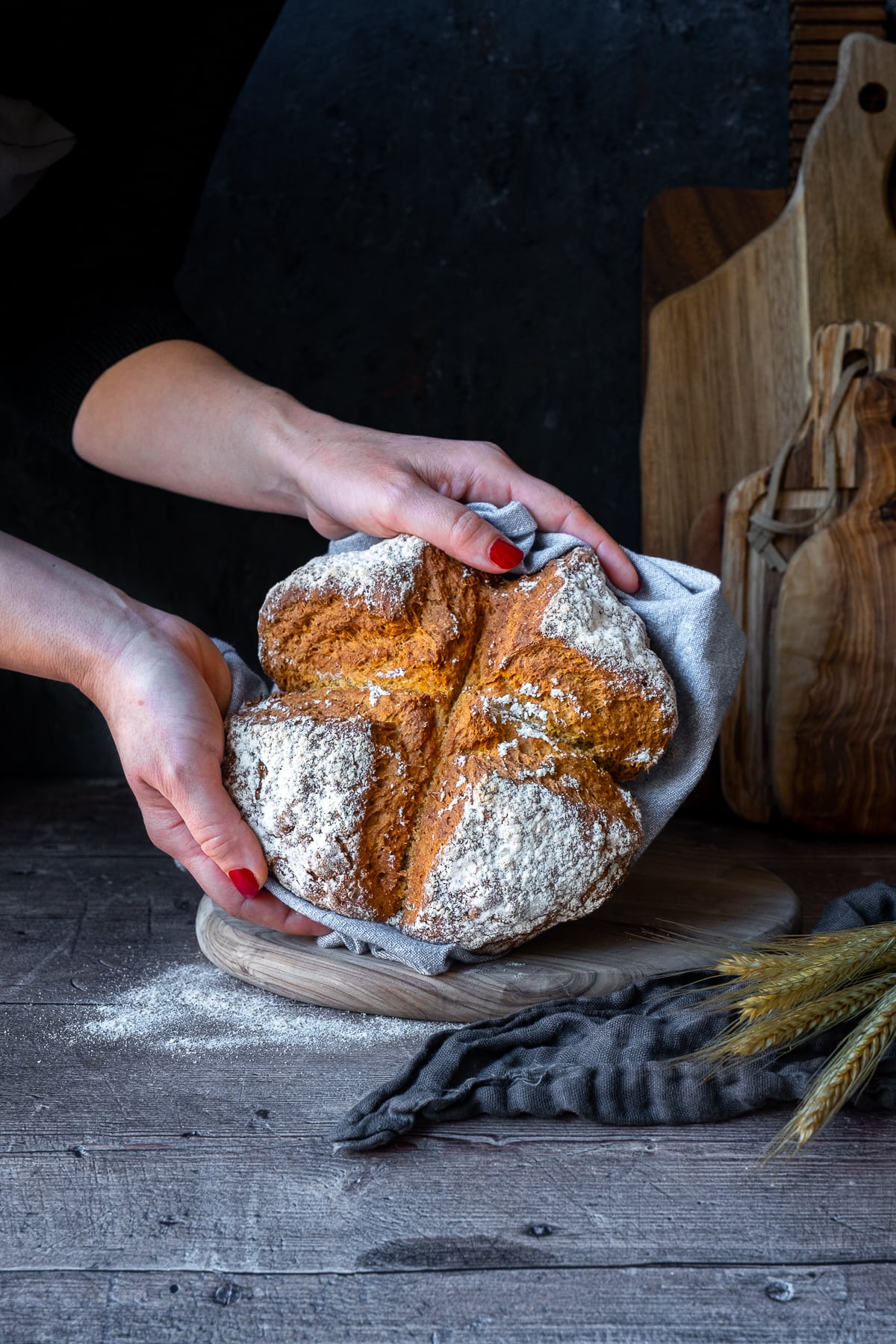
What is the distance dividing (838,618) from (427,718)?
1.02 meters

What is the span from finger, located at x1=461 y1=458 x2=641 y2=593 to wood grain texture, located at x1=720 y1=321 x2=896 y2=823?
0.67 metres

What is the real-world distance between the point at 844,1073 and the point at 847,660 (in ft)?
4.19

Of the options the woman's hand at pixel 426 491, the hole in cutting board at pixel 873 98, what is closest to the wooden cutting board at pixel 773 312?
the hole in cutting board at pixel 873 98

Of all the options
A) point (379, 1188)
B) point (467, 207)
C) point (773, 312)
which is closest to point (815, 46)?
point (773, 312)

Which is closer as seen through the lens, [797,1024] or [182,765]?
[797,1024]

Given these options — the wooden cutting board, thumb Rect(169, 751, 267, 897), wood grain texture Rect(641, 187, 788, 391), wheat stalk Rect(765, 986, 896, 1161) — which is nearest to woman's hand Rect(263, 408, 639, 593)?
thumb Rect(169, 751, 267, 897)

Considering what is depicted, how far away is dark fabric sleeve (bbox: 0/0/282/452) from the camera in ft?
6.77

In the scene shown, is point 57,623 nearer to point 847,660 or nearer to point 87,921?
point 87,921

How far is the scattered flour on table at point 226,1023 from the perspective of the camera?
4.41 ft

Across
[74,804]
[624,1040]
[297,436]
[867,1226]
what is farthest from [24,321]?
[867,1226]

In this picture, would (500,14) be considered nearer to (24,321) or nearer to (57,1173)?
(24,321)

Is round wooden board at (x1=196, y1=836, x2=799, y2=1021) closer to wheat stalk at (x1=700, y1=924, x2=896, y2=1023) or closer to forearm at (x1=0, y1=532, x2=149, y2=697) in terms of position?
wheat stalk at (x1=700, y1=924, x2=896, y2=1023)

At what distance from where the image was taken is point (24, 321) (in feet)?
7.05

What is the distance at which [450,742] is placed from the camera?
145 centimetres
